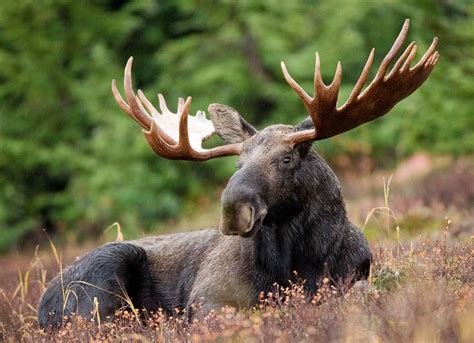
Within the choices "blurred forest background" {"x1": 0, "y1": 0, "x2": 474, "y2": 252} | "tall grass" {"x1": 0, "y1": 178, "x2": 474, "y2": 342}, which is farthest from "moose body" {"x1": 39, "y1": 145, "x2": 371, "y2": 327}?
"blurred forest background" {"x1": 0, "y1": 0, "x2": 474, "y2": 252}

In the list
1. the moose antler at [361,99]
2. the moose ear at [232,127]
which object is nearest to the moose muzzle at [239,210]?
the moose antler at [361,99]

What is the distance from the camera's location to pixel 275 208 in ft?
20.8

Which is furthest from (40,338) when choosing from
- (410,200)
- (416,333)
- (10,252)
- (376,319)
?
(10,252)

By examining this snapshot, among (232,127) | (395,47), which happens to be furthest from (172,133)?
(395,47)

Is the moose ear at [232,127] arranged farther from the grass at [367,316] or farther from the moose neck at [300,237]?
the grass at [367,316]

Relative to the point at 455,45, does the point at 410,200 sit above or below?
below

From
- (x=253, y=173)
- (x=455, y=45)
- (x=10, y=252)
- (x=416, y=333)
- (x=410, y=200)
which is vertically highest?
(x=455, y=45)

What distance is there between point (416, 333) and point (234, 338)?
1.00m

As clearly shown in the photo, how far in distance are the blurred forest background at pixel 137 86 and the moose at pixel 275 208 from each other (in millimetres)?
12998

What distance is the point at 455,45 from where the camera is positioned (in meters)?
18.8

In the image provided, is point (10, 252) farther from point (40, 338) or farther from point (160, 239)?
point (40, 338)

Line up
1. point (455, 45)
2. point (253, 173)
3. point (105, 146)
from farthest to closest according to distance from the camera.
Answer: point (105, 146)
point (455, 45)
point (253, 173)

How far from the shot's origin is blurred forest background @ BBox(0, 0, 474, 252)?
838 inches

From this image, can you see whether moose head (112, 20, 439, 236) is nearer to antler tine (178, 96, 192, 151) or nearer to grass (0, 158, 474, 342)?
antler tine (178, 96, 192, 151)
